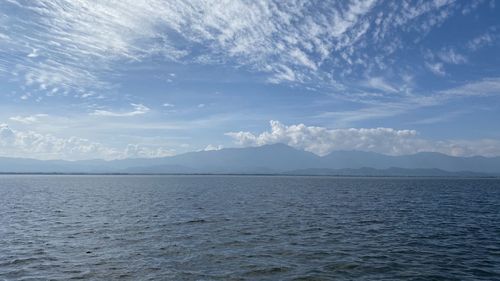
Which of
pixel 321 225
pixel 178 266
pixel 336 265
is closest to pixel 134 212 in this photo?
pixel 321 225

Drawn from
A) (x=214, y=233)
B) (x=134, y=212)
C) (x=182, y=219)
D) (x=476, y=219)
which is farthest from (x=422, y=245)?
(x=134, y=212)

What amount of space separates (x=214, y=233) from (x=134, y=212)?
26.0 m

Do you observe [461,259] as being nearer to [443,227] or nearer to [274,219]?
[443,227]

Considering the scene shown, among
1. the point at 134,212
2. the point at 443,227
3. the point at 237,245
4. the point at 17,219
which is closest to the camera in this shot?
the point at 237,245

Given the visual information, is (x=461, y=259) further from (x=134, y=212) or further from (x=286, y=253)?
(x=134, y=212)

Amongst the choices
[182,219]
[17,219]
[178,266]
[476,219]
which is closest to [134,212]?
[182,219]

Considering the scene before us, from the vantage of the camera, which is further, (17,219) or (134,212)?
(134,212)

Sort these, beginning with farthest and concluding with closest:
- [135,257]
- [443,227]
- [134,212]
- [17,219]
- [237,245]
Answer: [134,212] → [17,219] → [443,227] → [237,245] → [135,257]

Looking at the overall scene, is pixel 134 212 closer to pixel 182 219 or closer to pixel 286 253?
pixel 182 219

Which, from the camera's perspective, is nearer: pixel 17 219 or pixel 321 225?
pixel 321 225

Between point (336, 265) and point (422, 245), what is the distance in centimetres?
1290

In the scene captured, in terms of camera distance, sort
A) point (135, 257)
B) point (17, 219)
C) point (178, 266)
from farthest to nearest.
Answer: point (17, 219), point (135, 257), point (178, 266)

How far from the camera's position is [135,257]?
3148 centimetres

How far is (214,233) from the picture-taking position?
4297 cm
